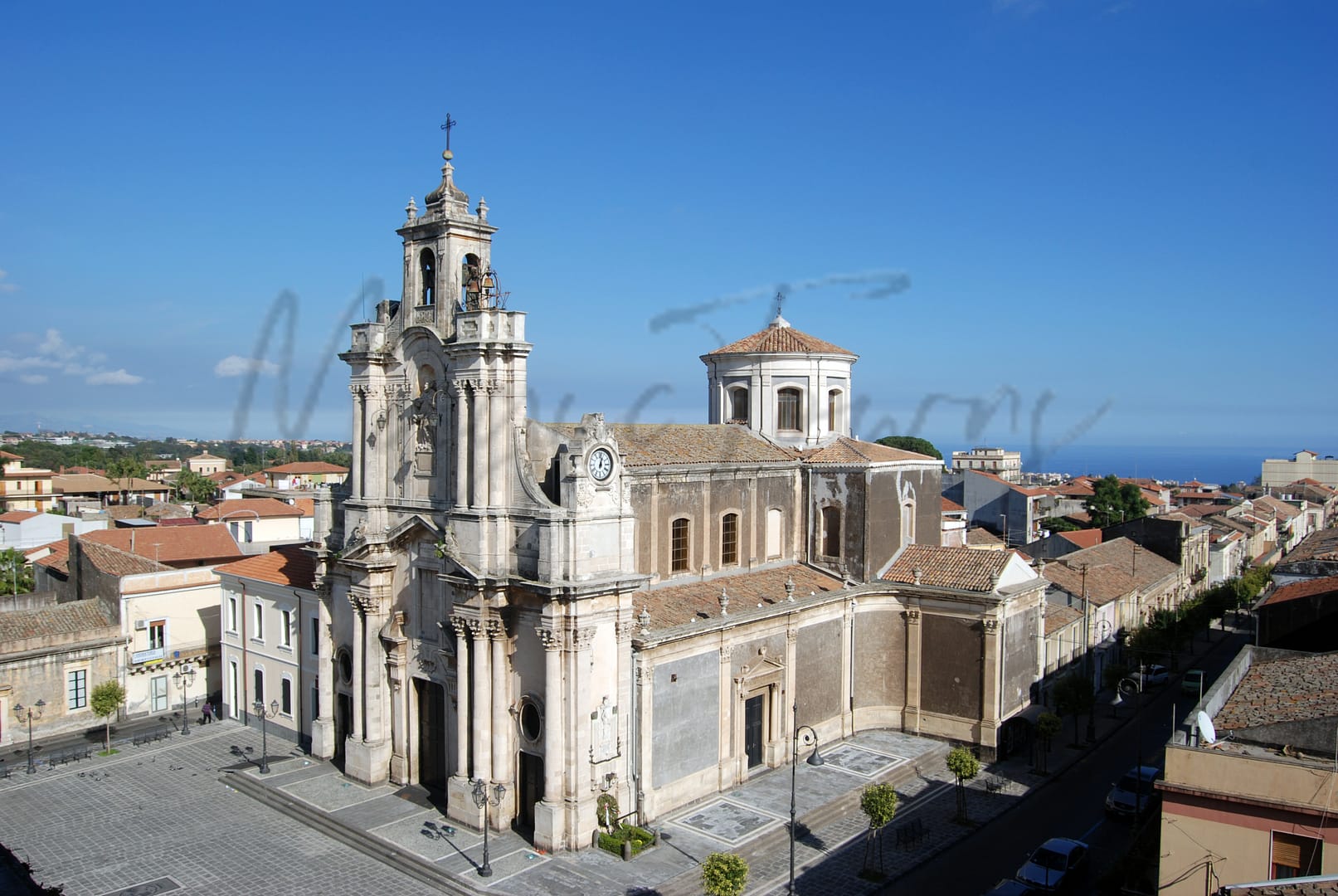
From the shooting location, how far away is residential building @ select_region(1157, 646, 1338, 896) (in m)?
17.6

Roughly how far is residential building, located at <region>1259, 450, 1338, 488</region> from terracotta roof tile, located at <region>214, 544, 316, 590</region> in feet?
521

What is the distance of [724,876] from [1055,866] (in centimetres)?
940

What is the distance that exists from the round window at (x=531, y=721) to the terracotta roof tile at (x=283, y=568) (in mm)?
12754

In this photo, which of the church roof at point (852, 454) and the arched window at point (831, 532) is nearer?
the arched window at point (831, 532)

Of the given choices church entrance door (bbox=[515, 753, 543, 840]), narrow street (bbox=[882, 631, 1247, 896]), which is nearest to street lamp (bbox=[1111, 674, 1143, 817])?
narrow street (bbox=[882, 631, 1247, 896])

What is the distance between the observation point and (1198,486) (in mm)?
134000

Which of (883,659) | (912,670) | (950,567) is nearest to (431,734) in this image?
(883,659)

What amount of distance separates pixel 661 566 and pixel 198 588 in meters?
23.7

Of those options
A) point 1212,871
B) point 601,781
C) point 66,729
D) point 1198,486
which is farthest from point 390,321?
point 1198,486

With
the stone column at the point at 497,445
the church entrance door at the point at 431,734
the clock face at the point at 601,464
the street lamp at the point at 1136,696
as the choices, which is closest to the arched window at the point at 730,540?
the clock face at the point at 601,464

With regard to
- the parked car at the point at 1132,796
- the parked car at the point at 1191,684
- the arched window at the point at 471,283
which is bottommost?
the parked car at the point at 1191,684

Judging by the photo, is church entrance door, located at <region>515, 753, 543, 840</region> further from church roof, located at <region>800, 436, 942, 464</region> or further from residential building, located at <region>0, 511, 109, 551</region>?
residential building, located at <region>0, 511, 109, 551</region>

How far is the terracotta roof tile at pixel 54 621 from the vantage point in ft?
129

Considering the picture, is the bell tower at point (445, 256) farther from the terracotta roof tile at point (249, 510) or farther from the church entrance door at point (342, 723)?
the terracotta roof tile at point (249, 510)
